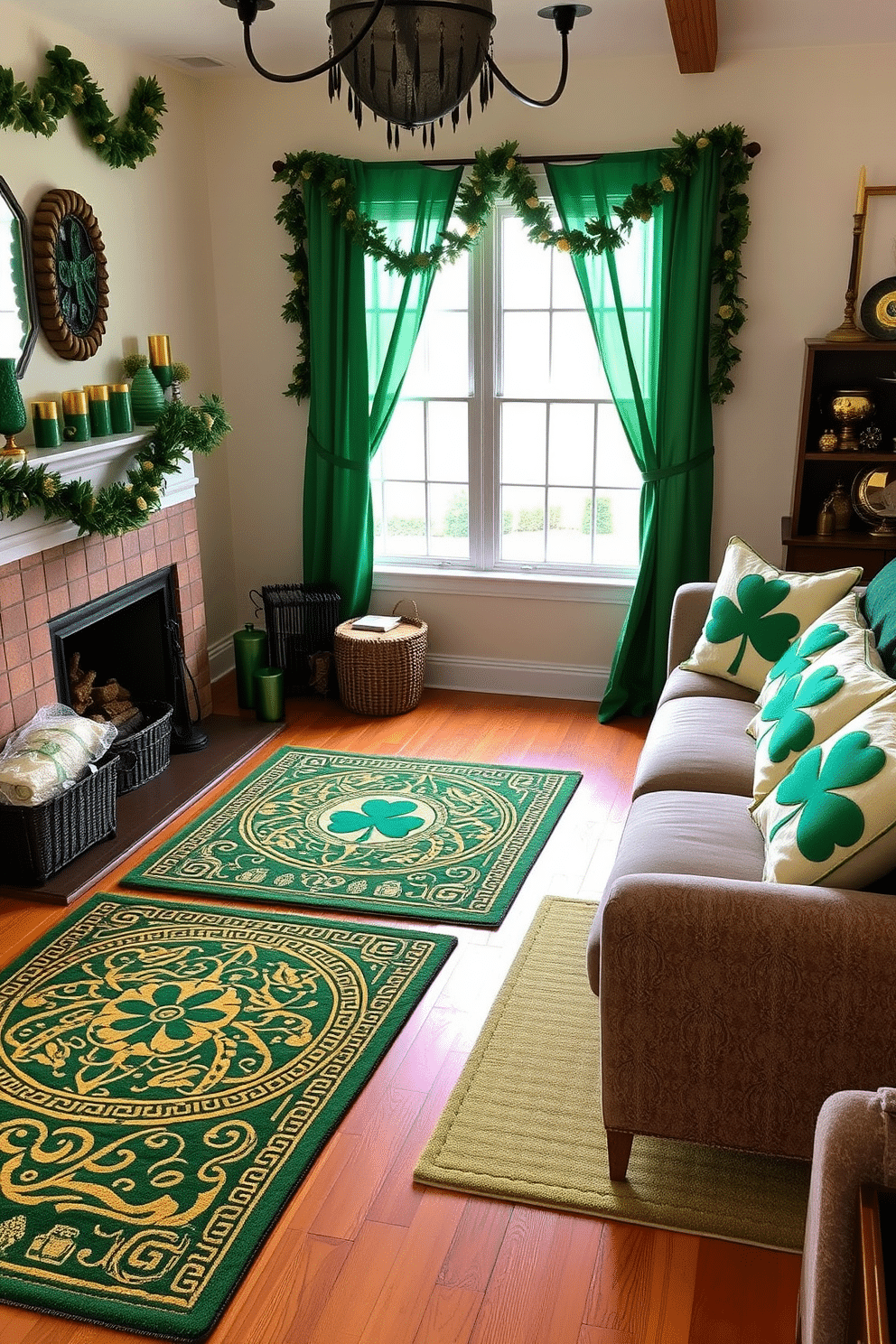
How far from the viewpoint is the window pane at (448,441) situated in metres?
5.23

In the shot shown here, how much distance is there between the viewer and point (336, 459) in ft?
17.3

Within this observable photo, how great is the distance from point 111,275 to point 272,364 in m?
0.96

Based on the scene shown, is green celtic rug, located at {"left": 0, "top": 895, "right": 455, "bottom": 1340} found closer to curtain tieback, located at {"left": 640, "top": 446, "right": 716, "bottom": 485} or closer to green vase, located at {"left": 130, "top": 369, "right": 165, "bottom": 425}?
green vase, located at {"left": 130, "top": 369, "right": 165, "bottom": 425}

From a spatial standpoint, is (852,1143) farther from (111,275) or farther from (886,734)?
(111,275)

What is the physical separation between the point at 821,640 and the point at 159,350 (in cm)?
290

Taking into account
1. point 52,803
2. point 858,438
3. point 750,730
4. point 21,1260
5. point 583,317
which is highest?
point 583,317

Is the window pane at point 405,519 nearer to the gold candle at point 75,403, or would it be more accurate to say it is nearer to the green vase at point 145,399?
the green vase at point 145,399

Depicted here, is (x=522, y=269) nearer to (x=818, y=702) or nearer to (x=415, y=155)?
(x=415, y=155)

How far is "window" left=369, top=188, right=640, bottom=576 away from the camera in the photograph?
4992 mm

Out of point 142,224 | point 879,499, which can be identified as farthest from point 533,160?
point 879,499

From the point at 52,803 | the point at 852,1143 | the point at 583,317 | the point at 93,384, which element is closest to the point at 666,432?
the point at 583,317

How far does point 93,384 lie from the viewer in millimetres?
4324

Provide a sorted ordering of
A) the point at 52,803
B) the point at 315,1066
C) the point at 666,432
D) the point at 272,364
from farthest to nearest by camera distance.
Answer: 1. the point at 272,364
2. the point at 666,432
3. the point at 52,803
4. the point at 315,1066

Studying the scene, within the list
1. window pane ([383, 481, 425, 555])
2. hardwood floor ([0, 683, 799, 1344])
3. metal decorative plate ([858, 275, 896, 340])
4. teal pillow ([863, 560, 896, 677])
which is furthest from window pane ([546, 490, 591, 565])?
hardwood floor ([0, 683, 799, 1344])
